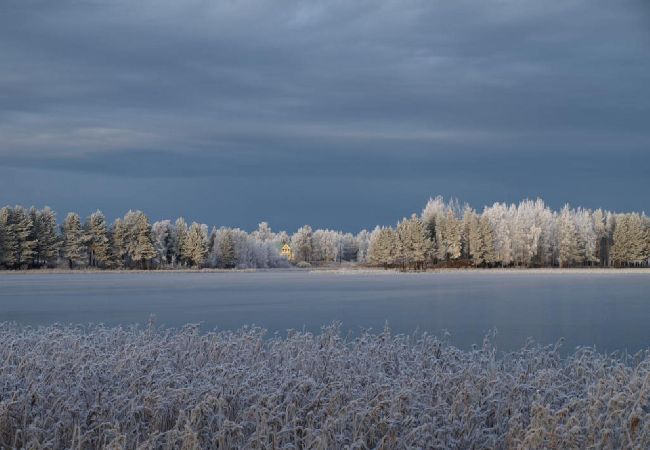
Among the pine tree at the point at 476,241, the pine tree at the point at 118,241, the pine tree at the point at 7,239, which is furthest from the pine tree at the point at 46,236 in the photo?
the pine tree at the point at 476,241

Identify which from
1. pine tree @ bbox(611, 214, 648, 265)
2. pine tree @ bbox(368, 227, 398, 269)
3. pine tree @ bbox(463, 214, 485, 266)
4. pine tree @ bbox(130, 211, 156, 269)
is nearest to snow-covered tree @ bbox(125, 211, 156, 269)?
pine tree @ bbox(130, 211, 156, 269)


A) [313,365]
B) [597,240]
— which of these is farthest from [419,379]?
[597,240]

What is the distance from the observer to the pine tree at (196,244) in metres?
127

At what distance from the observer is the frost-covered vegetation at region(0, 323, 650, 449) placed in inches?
324

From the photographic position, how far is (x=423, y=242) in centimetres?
12950

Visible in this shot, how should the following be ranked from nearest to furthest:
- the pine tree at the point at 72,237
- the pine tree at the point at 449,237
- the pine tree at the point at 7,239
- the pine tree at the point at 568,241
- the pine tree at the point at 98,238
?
the pine tree at the point at 7,239, the pine tree at the point at 72,237, the pine tree at the point at 98,238, the pine tree at the point at 449,237, the pine tree at the point at 568,241

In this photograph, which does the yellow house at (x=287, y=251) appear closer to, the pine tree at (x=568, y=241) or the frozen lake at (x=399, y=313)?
the pine tree at (x=568, y=241)

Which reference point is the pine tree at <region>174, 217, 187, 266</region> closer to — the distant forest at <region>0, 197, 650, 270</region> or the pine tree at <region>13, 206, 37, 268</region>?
the distant forest at <region>0, 197, 650, 270</region>

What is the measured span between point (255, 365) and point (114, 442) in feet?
15.1

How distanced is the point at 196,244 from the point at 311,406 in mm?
119231

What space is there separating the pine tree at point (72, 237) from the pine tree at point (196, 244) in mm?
20317

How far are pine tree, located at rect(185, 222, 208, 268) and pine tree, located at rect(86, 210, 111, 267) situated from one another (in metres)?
15.4

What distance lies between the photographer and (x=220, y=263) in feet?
446

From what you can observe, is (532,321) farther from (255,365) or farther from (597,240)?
(597,240)
